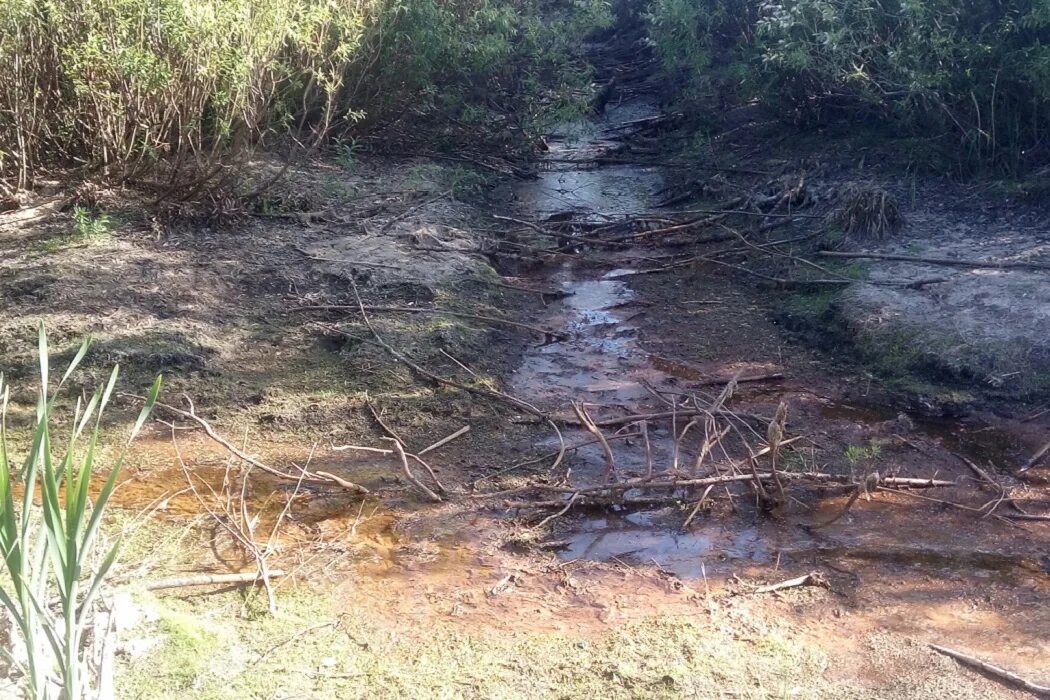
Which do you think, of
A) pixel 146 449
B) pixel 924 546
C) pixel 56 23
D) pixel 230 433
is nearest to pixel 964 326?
Result: pixel 924 546

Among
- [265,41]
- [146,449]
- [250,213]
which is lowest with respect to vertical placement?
[146,449]

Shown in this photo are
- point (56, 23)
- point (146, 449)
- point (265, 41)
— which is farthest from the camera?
point (265, 41)

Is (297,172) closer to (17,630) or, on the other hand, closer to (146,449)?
(146,449)

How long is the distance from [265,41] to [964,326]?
467cm

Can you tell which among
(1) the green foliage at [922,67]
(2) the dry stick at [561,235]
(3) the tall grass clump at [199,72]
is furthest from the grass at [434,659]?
(1) the green foliage at [922,67]

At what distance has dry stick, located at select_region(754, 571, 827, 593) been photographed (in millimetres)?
3707

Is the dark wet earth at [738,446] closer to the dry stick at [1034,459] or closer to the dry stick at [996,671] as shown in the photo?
the dry stick at [1034,459]

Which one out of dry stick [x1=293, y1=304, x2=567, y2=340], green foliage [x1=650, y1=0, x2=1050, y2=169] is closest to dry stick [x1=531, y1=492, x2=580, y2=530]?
dry stick [x1=293, y1=304, x2=567, y2=340]

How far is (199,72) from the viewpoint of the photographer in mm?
6406

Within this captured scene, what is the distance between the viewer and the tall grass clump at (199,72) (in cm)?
608

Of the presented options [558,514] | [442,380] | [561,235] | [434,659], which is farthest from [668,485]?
[561,235]

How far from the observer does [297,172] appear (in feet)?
26.6

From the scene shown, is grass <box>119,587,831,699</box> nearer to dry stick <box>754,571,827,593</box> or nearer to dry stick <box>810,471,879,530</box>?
dry stick <box>754,571,827,593</box>

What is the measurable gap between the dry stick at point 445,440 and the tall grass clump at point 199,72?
293 centimetres
